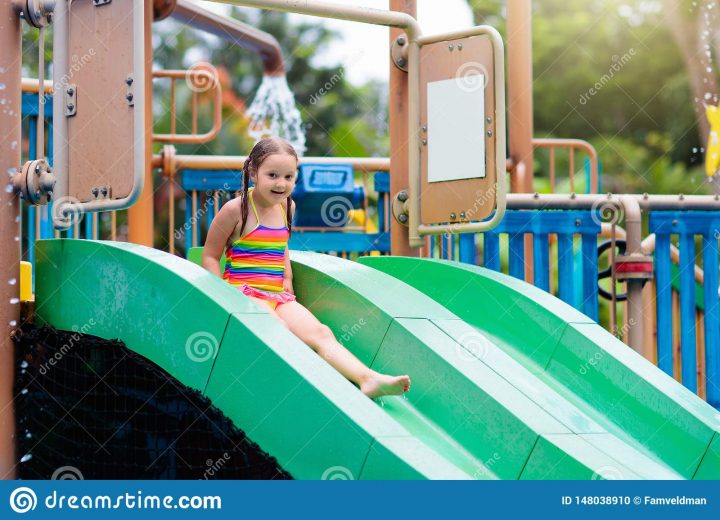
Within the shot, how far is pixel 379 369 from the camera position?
4086mm

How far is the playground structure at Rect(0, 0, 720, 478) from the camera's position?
138 inches

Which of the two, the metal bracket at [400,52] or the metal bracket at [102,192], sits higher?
the metal bracket at [400,52]

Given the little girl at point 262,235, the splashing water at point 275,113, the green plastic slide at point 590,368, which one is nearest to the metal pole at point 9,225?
the little girl at point 262,235

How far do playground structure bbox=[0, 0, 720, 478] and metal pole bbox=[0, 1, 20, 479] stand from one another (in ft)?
0.04

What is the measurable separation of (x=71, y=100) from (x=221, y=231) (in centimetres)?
75

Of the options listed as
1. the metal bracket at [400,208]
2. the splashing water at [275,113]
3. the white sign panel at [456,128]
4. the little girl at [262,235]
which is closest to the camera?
the little girl at [262,235]

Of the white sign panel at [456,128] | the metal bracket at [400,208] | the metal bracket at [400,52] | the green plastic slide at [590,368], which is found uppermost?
the metal bracket at [400,52]

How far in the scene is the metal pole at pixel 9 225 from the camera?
13.1ft

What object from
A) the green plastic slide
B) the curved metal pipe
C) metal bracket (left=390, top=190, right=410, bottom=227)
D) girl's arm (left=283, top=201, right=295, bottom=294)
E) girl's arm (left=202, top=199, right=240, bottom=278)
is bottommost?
Result: the green plastic slide

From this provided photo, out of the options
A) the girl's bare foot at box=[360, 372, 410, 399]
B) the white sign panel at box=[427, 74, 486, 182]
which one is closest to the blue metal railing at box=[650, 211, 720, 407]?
the white sign panel at box=[427, 74, 486, 182]

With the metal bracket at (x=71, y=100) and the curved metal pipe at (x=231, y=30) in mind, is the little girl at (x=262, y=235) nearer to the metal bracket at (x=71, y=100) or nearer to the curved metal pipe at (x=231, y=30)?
the metal bracket at (x=71, y=100)

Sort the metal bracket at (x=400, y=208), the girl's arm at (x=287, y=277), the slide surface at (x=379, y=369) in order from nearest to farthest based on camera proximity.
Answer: the slide surface at (x=379, y=369), the girl's arm at (x=287, y=277), the metal bracket at (x=400, y=208)

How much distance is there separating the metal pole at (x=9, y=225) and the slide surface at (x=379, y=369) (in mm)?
130

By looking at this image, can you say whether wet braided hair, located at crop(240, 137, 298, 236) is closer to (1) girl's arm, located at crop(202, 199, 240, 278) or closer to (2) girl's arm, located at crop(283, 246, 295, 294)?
(1) girl's arm, located at crop(202, 199, 240, 278)
